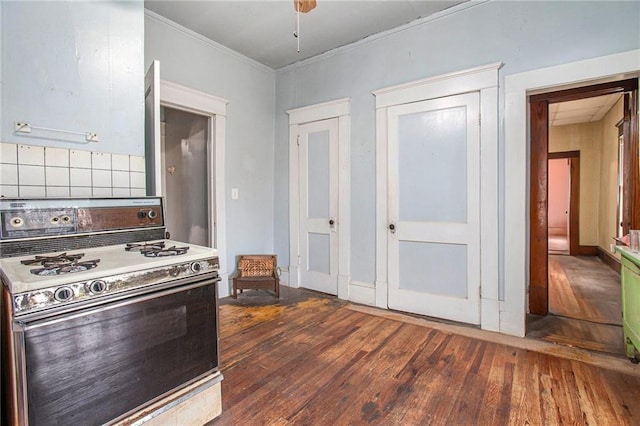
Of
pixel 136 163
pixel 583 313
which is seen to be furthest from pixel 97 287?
pixel 583 313

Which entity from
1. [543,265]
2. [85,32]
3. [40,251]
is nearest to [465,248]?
[543,265]

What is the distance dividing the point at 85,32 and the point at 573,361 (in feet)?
12.1

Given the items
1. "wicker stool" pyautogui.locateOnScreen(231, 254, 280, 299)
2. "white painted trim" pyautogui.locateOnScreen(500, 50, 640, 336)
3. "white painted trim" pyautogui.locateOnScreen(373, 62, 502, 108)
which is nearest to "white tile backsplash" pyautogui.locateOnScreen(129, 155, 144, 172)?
"wicker stool" pyautogui.locateOnScreen(231, 254, 280, 299)

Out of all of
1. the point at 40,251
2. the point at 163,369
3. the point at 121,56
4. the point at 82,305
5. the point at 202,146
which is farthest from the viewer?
the point at 202,146

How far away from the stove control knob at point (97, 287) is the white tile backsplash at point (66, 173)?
0.95 m

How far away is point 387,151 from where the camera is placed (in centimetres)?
313

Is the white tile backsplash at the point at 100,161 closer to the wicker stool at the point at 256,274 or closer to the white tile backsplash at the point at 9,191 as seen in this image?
the white tile backsplash at the point at 9,191

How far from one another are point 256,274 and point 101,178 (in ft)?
6.40

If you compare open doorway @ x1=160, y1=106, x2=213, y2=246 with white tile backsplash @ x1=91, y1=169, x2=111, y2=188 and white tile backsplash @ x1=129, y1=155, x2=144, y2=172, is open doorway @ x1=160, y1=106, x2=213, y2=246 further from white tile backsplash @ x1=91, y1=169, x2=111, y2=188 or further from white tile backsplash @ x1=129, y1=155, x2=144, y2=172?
white tile backsplash @ x1=91, y1=169, x2=111, y2=188

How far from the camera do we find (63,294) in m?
1.05

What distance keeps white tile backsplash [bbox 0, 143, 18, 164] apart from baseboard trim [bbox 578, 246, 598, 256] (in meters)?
8.16

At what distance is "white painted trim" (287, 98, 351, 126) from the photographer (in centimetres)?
342

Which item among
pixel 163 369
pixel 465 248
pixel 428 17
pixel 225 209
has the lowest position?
pixel 163 369

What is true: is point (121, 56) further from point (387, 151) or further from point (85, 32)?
point (387, 151)
